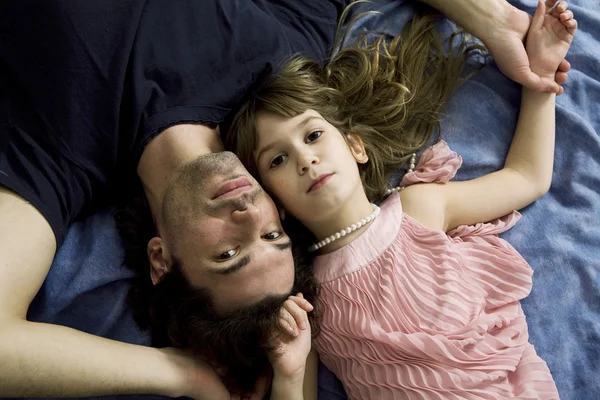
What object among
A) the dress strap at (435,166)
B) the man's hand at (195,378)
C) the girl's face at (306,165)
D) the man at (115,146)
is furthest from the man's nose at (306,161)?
the man's hand at (195,378)

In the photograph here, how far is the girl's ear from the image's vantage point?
134 cm

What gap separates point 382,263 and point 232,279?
357 mm

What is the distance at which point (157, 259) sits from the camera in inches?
49.4

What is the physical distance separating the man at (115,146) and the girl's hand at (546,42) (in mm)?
649

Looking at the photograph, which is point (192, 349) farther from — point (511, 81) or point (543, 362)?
point (511, 81)

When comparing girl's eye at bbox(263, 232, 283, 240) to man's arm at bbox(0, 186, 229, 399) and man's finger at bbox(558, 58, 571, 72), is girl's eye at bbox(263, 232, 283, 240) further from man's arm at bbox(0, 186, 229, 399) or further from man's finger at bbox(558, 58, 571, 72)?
man's finger at bbox(558, 58, 571, 72)

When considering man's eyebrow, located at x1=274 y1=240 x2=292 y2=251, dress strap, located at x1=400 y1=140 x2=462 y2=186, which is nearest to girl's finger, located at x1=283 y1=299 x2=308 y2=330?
man's eyebrow, located at x1=274 y1=240 x2=292 y2=251

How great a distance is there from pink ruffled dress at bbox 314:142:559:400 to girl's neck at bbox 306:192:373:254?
2 centimetres

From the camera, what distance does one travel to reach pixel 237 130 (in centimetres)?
131

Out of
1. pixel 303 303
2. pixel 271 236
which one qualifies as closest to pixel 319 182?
pixel 271 236

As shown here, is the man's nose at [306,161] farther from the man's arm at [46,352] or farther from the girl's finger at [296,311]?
the man's arm at [46,352]

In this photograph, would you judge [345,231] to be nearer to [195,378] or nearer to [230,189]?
[230,189]

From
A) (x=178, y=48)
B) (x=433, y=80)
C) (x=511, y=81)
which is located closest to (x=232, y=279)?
(x=178, y=48)

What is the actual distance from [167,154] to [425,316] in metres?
0.68
